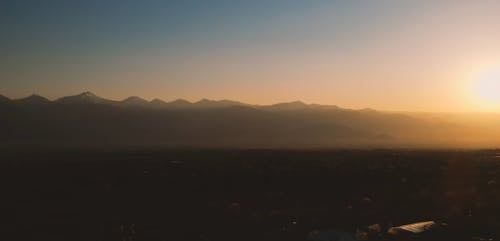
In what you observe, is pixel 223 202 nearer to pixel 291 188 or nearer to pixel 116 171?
pixel 291 188

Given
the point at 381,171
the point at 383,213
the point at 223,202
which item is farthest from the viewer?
the point at 381,171

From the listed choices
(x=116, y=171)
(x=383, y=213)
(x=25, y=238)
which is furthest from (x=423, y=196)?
(x=116, y=171)

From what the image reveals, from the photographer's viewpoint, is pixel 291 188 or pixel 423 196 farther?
pixel 291 188

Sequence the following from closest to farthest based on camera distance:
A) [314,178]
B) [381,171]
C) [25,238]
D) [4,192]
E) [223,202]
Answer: [25,238] → [223,202] → [4,192] → [314,178] → [381,171]

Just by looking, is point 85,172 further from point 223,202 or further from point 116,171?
point 223,202

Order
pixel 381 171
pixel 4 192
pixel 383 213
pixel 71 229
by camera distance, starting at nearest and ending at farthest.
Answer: pixel 71 229
pixel 383 213
pixel 4 192
pixel 381 171

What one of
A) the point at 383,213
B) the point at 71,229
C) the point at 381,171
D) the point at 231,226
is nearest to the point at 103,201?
the point at 71,229
